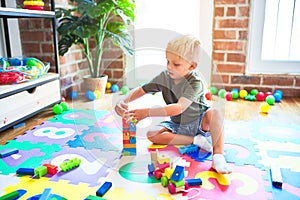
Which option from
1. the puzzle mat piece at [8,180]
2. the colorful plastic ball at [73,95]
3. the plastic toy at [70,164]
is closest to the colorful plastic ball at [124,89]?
the colorful plastic ball at [73,95]

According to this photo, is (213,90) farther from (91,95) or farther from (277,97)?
(91,95)

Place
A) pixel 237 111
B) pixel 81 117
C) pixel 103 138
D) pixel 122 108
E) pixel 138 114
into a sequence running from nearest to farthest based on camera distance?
pixel 138 114 → pixel 122 108 → pixel 103 138 → pixel 81 117 → pixel 237 111

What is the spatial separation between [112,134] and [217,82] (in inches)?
42.9

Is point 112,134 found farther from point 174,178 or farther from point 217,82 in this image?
point 217,82

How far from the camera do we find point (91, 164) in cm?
104

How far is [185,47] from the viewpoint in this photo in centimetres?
109

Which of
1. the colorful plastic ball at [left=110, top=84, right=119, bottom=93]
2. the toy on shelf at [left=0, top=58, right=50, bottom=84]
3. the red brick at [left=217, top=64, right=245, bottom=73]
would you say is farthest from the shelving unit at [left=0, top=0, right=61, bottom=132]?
the red brick at [left=217, top=64, right=245, bottom=73]

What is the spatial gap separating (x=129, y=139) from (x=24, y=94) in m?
0.66

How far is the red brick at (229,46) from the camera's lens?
204 cm

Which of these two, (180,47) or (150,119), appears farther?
(150,119)

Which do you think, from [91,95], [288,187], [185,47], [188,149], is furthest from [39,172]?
[91,95]

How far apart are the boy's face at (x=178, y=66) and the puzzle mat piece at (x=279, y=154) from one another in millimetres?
418

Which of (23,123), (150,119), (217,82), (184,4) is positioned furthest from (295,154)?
(184,4)

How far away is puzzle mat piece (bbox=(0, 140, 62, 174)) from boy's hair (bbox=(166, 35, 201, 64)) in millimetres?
599
